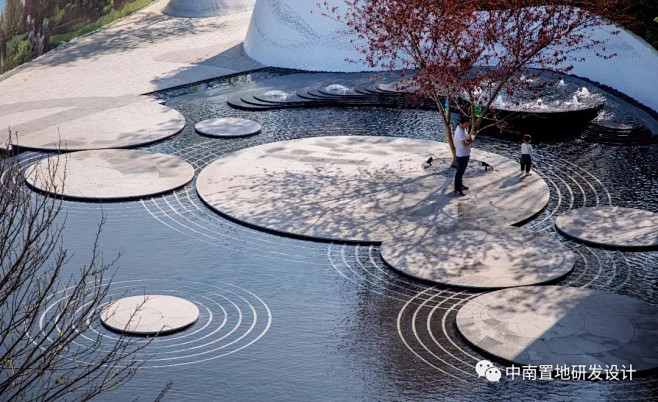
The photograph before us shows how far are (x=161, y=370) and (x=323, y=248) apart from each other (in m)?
4.88

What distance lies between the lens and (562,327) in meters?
12.9

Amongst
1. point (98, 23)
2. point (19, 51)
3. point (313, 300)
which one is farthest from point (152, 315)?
point (98, 23)

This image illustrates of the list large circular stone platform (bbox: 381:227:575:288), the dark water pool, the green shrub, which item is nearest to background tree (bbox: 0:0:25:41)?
the green shrub

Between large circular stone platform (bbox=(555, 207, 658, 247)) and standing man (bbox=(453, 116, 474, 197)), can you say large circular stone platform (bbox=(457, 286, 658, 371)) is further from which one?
standing man (bbox=(453, 116, 474, 197))

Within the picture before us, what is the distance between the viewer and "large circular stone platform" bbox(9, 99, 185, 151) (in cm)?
2256

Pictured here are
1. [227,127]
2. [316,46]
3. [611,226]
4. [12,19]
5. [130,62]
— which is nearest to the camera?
[611,226]

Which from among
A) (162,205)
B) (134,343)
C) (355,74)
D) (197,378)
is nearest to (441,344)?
(197,378)

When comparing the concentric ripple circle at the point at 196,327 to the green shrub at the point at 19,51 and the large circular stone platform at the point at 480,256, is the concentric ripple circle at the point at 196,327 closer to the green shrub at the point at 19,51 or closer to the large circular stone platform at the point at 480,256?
the large circular stone platform at the point at 480,256

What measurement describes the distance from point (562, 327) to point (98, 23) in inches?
1179

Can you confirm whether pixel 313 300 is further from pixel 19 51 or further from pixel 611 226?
pixel 19 51

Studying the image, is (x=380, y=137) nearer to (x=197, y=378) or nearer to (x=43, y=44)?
(x=197, y=378)

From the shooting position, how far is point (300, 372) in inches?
477

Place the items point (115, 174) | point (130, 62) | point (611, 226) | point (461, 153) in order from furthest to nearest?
point (130, 62), point (115, 174), point (461, 153), point (611, 226)

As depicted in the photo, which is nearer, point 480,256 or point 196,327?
point 196,327
